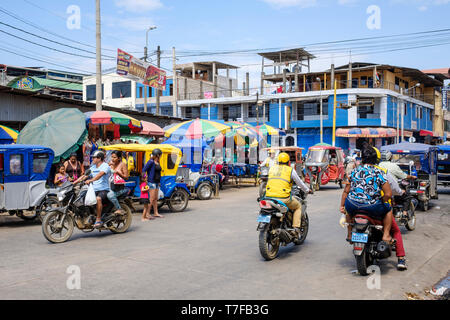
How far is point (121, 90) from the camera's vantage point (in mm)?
55219

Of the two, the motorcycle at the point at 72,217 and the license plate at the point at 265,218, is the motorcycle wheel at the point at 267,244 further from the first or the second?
the motorcycle at the point at 72,217

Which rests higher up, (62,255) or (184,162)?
(184,162)

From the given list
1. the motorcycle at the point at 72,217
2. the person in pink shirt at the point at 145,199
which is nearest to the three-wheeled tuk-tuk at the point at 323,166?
the person in pink shirt at the point at 145,199

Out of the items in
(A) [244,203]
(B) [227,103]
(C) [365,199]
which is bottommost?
(A) [244,203]

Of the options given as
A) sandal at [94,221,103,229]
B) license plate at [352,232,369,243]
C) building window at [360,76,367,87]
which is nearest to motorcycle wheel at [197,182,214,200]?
sandal at [94,221,103,229]

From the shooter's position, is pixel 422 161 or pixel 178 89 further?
pixel 178 89

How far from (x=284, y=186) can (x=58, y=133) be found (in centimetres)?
963

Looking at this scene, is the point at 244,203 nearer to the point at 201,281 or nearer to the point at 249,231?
the point at 249,231

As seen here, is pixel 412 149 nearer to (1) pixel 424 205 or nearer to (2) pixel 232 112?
(1) pixel 424 205

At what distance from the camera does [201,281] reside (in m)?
5.57

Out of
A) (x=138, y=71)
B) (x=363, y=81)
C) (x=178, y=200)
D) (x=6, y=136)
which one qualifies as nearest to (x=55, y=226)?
(x=178, y=200)

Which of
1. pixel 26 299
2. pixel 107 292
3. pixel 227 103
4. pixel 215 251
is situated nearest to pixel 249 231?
pixel 215 251

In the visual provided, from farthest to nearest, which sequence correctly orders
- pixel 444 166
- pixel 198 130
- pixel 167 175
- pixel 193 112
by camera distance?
1. pixel 193 112
2. pixel 198 130
3. pixel 444 166
4. pixel 167 175
